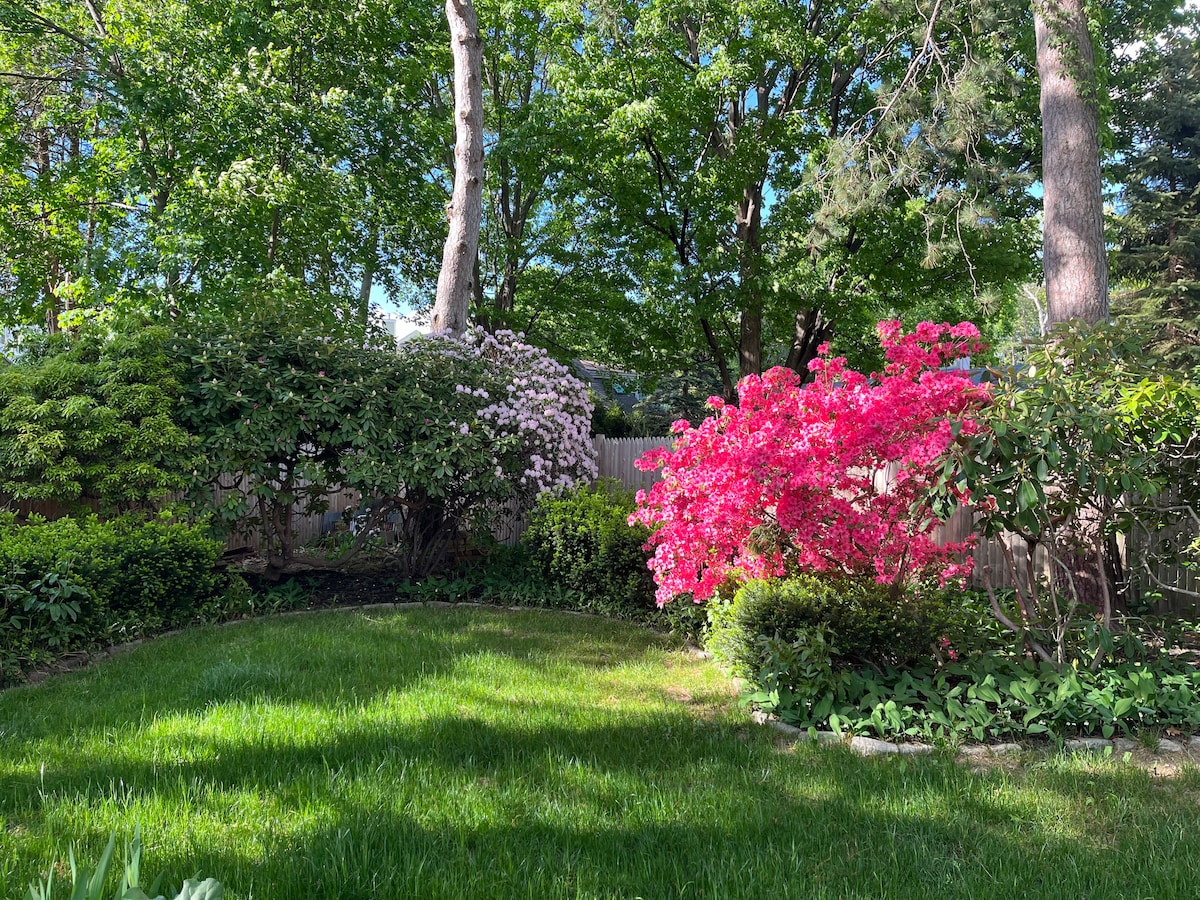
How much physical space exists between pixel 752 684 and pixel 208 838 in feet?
8.68

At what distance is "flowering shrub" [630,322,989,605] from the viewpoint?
141 inches

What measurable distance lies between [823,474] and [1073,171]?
11.3ft

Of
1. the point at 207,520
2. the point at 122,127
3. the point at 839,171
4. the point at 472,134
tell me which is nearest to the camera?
the point at 207,520

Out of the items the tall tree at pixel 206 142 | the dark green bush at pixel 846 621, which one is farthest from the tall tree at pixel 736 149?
the dark green bush at pixel 846 621

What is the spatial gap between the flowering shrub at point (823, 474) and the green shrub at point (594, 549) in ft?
5.45

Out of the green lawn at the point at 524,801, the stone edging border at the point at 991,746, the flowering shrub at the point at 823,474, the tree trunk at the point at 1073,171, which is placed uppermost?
the tree trunk at the point at 1073,171

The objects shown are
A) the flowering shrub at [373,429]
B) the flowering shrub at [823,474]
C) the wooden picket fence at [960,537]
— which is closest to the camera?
the flowering shrub at [823,474]

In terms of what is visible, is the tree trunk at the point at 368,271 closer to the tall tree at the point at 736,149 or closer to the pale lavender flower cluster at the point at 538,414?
the tall tree at the point at 736,149

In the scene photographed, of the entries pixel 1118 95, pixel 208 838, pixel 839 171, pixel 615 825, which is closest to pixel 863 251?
pixel 839 171

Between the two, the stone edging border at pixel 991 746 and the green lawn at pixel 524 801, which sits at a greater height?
the green lawn at pixel 524 801

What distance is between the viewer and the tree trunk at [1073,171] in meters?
5.07

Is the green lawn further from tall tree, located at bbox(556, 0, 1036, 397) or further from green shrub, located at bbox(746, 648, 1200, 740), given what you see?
tall tree, located at bbox(556, 0, 1036, 397)

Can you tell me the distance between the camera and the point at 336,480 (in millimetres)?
6738

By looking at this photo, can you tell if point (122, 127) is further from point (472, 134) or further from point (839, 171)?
point (839, 171)
